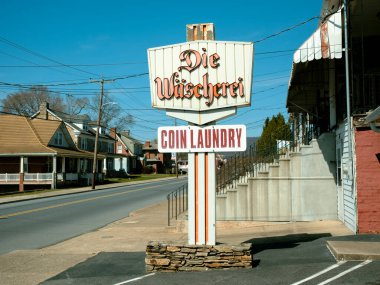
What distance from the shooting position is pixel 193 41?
353 inches

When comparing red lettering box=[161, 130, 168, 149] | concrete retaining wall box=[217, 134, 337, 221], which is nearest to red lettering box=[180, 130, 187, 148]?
red lettering box=[161, 130, 168, 149]

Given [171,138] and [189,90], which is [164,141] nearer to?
[171,138]

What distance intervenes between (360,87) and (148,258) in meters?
8.92

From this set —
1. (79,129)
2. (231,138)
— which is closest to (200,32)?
(231,138)

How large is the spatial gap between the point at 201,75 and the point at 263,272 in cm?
390

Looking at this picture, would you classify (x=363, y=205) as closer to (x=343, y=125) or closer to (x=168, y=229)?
(x=343, y=125)

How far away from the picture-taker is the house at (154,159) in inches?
3766

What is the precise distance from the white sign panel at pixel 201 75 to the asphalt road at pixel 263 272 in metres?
3.11

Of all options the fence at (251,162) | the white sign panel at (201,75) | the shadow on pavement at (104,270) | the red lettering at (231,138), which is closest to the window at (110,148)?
the fence at (251,162)

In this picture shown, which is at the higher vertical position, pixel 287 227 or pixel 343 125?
pixel 343 125

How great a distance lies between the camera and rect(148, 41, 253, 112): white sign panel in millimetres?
8819

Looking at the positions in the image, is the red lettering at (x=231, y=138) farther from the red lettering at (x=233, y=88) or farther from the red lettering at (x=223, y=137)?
the red lettering at (x=233, y=88)

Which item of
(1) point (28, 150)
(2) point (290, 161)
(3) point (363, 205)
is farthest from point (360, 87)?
(1) point (28, 150)

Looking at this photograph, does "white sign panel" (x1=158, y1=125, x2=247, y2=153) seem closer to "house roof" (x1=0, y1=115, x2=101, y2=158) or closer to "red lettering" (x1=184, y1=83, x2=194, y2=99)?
"red lettering" (x1=184, y1=83, x2=194, y2=99)
